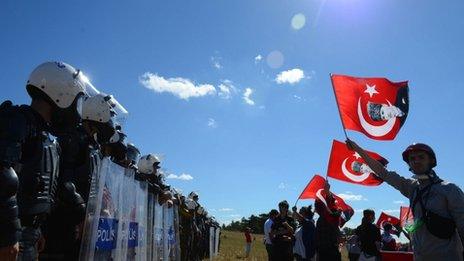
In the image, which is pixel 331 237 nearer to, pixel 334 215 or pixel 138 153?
pixel 334 215

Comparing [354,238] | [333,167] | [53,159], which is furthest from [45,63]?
[354,238]

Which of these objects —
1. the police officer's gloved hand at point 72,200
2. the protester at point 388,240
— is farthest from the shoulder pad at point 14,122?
the protester at point 388,240

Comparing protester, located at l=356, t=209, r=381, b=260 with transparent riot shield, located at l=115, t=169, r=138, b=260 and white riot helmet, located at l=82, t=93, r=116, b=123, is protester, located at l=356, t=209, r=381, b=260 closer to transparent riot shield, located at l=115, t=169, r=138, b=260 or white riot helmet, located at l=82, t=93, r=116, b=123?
transparent riot shield, located at l=115, t=169, r=138, b=260

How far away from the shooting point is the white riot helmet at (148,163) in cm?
1020

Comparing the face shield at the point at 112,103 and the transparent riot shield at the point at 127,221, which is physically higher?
the face shield at the point at 112,103

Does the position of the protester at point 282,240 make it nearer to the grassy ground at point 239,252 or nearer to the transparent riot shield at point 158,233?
the transparent riot shield at point 158,233

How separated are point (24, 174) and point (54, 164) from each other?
0.98 ft

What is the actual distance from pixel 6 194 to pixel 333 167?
8325mm

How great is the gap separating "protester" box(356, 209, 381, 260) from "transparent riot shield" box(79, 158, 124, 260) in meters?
5.49

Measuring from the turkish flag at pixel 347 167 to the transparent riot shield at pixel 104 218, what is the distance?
17.9 ft

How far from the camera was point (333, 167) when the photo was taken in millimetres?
10648

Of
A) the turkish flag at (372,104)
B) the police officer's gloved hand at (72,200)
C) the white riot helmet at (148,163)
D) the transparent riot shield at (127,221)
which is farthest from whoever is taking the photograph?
the white riot helmet at (148,163)

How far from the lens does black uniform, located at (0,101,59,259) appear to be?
312cm

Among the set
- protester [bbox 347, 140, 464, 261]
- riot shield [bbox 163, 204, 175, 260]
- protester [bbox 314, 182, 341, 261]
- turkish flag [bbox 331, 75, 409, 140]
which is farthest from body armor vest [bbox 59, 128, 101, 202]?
protester [bbox 314, 182, 341, 261]
